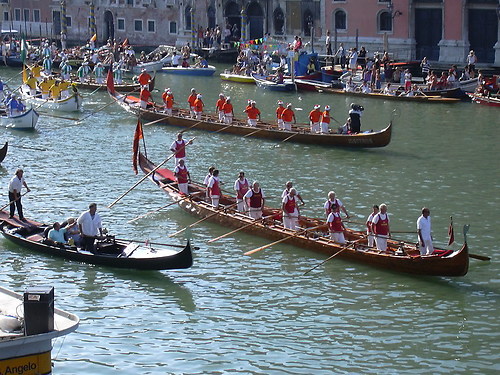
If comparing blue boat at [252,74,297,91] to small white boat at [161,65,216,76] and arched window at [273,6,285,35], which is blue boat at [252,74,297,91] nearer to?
small white boat at [161,65,216,76]

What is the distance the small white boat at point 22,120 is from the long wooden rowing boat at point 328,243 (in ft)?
30.3

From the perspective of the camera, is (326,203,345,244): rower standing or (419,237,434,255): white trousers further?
(326,203,345,244): rower standing


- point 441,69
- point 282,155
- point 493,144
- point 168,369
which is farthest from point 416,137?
point 168,369

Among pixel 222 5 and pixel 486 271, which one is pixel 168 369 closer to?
pixel 486 271

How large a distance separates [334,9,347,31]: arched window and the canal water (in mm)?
18602

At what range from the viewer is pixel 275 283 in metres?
15.5

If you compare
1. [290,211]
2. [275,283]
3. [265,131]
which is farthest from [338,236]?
[265,131]

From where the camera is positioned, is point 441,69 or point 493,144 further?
point 441,69

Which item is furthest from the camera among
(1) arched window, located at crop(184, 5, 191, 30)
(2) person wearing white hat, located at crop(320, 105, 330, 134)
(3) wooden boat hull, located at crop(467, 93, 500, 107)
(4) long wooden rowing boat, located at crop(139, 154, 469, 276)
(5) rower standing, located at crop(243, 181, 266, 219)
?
(1) arched window, located at crop(184, 5, 191, 30)

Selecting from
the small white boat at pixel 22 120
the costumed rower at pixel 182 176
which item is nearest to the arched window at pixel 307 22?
the small white boat at pixel 22 120

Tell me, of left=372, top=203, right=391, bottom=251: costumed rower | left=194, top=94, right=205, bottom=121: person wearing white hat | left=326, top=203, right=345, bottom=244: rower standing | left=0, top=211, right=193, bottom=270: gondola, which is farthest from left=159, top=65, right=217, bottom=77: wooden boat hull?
left=372, top=203, right=391, bottom=251: costumed rower

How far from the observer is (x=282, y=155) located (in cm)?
2522

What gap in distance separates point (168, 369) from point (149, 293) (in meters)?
2.67

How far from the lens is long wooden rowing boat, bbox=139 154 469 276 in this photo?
15047 millimetres
